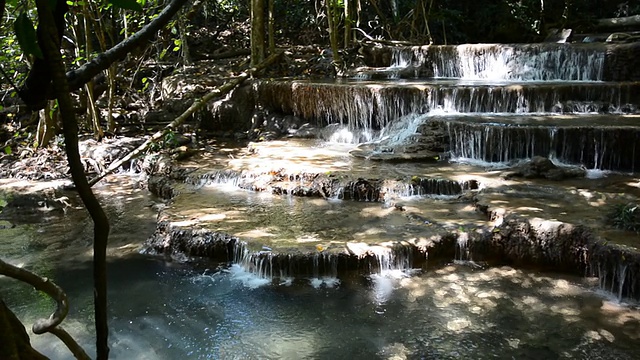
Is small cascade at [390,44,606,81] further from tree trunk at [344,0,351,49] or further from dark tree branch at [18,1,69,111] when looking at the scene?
dark tree branch at [18,1,69,111]

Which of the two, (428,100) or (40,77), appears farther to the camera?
(428,100)

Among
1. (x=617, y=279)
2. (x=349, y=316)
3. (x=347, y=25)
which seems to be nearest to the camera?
(x=349, y=316)

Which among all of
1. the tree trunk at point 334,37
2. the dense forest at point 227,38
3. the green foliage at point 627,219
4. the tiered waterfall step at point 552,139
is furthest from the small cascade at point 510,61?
the green foliage at point 627,219

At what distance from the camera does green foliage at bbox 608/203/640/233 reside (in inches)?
205

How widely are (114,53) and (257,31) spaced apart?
1117 cm

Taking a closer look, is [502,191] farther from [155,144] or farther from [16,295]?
[155,144]

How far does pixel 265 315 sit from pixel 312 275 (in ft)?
2.58

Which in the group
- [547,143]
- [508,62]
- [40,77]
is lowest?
[547,143]

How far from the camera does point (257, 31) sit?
1218 centimetres

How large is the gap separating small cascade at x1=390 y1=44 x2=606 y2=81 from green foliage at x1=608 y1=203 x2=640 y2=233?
6.40 metres

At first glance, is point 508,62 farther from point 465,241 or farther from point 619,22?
point 465,241

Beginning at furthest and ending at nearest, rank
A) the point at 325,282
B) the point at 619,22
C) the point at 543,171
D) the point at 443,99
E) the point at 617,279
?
1. the point at 619,22
2. the point at 443,99
3. the point at 543,171
4. the point at 325,282
5. the point at 617,279

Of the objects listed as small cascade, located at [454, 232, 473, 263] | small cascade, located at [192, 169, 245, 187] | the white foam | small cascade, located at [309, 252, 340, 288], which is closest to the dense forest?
small cascade, located at [192, 169, 245, 187]

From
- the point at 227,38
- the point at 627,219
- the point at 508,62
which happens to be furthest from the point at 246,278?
the point at 227,38
